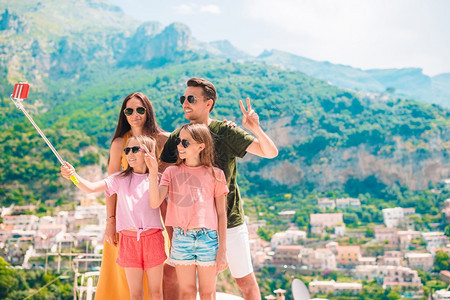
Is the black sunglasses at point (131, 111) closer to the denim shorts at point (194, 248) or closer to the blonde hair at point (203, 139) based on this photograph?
the blonde hair at point (203, 139)

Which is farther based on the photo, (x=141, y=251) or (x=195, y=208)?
(x=141, y=251)

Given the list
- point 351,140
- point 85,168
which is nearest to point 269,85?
point 351,140

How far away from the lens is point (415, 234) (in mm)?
41031

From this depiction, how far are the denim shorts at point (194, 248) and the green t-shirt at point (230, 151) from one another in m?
0.19

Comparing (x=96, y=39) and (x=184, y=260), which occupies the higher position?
(x=96, y=39)

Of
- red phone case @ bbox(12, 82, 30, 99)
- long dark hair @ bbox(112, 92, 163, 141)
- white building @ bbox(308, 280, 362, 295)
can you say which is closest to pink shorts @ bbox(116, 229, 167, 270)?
long dark hair @ bbox(112, 92, 163, 141)

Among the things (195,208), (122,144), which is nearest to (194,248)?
(195,208)

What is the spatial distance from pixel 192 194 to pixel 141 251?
1.16ft

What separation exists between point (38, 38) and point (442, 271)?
66615 mm

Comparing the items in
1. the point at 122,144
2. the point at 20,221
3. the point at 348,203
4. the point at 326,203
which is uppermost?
the point at 326,203

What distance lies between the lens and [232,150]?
1841mm

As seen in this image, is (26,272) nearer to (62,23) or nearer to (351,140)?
(351,140)

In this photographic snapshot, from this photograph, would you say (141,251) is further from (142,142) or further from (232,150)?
(232,150)

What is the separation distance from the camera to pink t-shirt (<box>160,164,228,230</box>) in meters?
1.67
